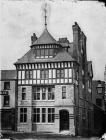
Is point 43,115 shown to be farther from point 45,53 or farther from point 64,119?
point 45,53

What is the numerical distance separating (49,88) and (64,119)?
225 centimetres

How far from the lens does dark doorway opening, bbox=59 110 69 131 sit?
2236 cm

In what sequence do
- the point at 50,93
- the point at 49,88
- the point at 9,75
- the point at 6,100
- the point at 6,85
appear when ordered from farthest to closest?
the point at 6,100 < the point at 6,85 < the point at 50,93 < the point at 49,88 < the point at 9,75

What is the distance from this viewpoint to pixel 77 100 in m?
22.5

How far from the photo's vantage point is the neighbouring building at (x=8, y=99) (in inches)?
878

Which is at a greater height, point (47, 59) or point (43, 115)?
point (47, 59)

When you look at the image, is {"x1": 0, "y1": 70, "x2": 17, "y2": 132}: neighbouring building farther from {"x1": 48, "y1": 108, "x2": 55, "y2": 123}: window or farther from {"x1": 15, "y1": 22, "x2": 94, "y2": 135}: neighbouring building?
{"x1": 48, "y1": 108, "x2": 55, "y2": 123}: window

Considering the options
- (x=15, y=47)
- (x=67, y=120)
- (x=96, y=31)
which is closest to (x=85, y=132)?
(x=67, y=120)

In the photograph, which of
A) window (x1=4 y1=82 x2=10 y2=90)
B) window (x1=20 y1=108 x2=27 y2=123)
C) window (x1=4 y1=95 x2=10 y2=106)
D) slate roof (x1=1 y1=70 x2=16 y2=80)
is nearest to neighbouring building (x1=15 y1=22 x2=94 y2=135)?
window (x1=20 y1=108 x2=27 y2=123)

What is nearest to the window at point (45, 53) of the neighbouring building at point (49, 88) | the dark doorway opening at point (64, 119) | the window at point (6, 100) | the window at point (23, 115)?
the neighbouring building at point (49, 88)

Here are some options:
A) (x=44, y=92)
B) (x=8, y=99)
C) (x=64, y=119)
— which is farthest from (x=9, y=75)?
(x=64, y=119)

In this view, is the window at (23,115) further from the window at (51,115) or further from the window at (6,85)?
the window at (6,85)

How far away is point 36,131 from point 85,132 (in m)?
3.40

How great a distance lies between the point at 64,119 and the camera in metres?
22.5
